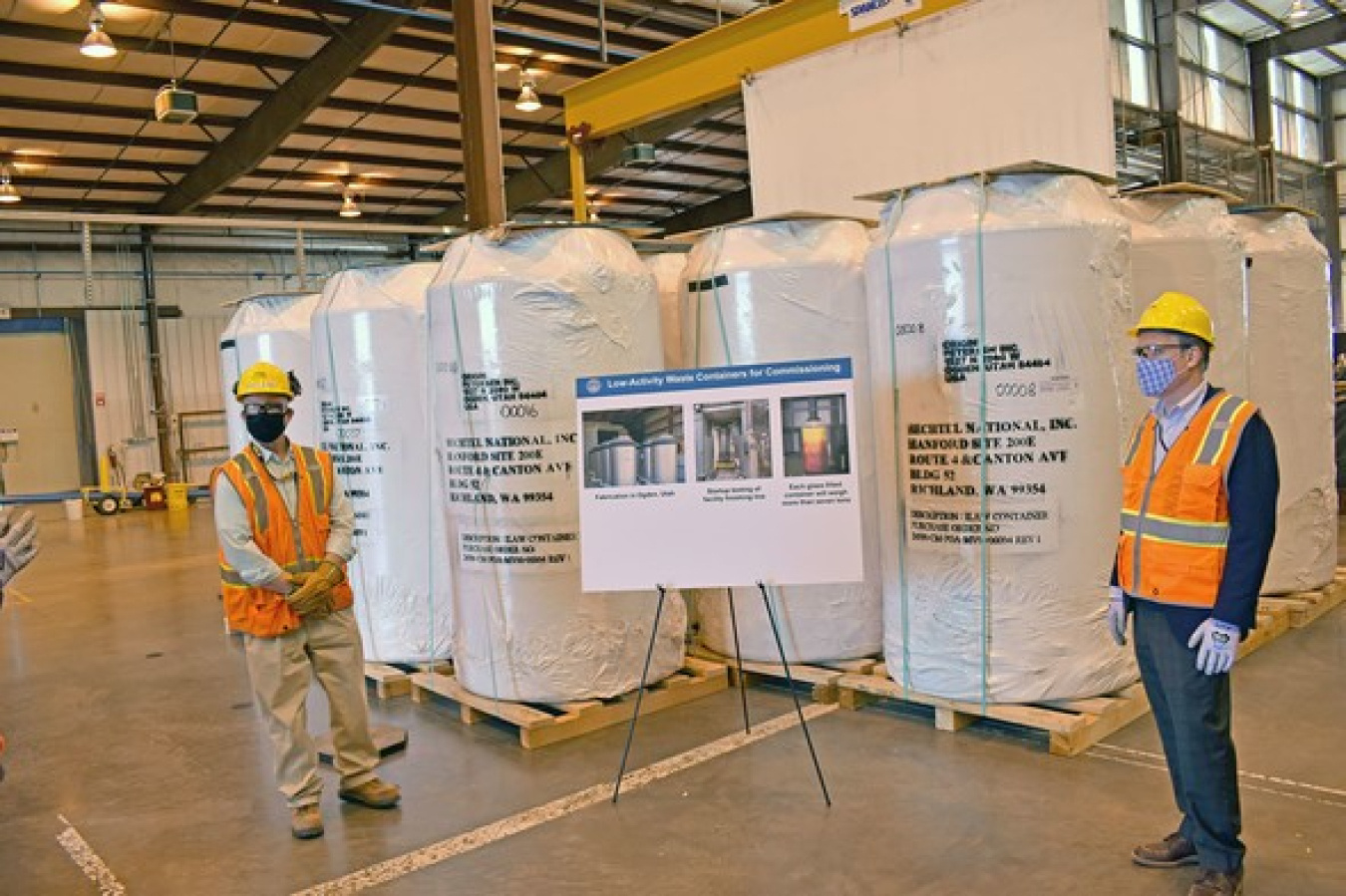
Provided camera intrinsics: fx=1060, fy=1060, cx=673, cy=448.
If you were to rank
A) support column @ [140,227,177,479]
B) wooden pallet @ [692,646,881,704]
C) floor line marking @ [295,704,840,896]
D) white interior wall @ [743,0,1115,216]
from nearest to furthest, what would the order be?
floor line marking @ [295,704,840,896], wooden pallet @ [692,646,881,704], white interior wall @ [743,0,1115,216], support column @ [140,227,177,479]

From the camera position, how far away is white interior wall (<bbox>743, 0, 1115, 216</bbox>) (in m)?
6.27

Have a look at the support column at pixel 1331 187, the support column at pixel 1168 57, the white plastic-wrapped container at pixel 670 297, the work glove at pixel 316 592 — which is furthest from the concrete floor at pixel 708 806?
the support column at pixel 1331 187

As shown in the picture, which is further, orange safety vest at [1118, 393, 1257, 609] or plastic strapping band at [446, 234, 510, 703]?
plastic strapping band at [446, 234, 510, 703]

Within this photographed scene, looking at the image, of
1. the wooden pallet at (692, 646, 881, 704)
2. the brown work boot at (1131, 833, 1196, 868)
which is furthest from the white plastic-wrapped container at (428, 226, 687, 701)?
the brown work boot at (1131, 833, 1196, 868)

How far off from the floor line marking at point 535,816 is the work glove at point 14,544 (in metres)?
1.25

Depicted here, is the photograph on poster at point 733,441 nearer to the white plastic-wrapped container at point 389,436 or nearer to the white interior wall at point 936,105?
the white plastic-wrapped container at point 389,436

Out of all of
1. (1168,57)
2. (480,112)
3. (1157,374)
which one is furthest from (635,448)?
(1168,57)

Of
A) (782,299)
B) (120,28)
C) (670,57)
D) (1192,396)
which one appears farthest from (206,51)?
(1192,396)

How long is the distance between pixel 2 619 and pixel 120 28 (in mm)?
6461

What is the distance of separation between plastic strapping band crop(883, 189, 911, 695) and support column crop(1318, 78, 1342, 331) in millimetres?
17503

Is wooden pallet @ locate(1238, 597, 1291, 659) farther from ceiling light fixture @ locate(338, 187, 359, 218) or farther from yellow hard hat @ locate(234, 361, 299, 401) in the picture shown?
ceiling light fixture @ locate(338, 187, 359, 218)

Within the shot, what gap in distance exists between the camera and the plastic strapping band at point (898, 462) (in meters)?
4.10

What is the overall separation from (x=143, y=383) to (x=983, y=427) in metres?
18.6

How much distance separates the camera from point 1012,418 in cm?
386
